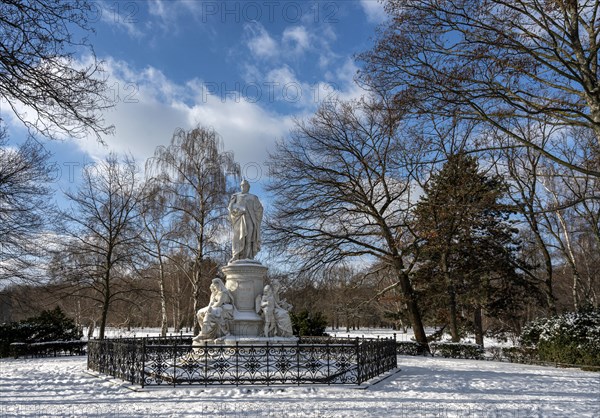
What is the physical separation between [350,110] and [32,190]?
16119mm

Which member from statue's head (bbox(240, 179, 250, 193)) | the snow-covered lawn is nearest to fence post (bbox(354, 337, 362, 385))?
the snow-covered lawn

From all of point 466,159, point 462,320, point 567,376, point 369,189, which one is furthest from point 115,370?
point 462,320

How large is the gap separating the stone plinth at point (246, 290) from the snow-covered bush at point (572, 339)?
10.4 meters

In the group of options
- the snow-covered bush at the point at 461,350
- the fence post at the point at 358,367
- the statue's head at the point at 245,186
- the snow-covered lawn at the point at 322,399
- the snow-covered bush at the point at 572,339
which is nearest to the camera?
the snow-covered lawn at the point at 322,399

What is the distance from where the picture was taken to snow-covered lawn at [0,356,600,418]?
8.49m

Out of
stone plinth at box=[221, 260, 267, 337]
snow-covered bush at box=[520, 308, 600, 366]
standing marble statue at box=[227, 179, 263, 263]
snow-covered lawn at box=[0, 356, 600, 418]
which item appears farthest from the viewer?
standing marble statue at box=[227, 179, 263, 263]

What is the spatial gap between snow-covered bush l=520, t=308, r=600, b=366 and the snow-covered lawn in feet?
9.38

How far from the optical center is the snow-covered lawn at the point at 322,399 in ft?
27.9

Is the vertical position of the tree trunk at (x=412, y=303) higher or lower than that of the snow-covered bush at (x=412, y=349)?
higher

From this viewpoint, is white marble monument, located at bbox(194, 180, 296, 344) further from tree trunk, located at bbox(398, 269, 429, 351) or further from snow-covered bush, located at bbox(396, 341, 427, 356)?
snow-covered bush, located at bbox(396, 341, 427, 356)

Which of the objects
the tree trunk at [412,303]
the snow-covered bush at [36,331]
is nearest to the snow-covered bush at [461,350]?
the tree trunk at [412,303]

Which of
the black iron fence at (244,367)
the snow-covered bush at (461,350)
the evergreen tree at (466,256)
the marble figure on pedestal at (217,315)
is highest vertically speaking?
the evergreen tree at (466,256)

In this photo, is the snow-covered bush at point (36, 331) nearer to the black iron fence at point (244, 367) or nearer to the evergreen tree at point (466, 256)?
the black iron fence at point (244, 367)

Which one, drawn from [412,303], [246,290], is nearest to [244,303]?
[246,290]
